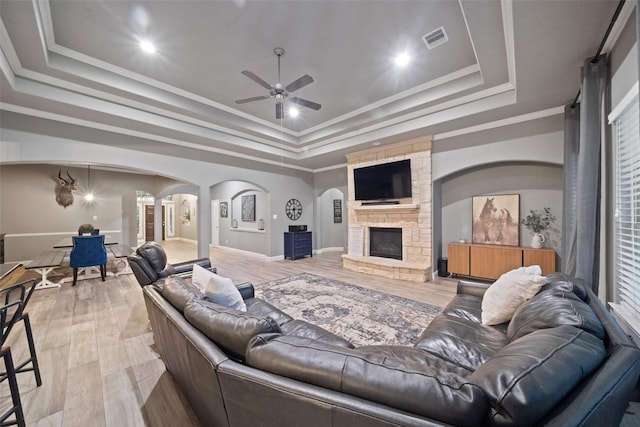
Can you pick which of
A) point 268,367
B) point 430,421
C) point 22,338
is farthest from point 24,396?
point 430,421

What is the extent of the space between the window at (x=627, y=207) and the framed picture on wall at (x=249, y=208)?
787cm

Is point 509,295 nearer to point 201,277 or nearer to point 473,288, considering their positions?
point 473,288

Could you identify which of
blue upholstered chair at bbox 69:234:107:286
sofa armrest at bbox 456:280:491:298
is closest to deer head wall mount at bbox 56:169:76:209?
blue upholstered chair at bbox 69:234:107:286

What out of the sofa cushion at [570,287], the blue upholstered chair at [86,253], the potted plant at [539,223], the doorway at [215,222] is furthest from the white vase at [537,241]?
the doorway at [215,222]

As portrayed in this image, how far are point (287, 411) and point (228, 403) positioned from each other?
352 millimetres

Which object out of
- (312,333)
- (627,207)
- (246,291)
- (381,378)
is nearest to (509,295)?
(627,207)

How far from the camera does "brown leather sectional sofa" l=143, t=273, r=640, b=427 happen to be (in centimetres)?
66

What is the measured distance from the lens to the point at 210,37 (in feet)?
8.65

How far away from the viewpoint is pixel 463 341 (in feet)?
5.37

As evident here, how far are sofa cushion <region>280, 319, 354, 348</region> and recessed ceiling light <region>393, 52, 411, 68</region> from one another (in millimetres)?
3187

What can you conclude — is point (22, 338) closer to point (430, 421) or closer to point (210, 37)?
point (210, 37)

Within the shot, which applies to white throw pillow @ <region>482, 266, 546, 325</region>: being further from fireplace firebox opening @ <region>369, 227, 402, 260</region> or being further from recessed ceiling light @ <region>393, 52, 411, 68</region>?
fireplace firebox opening @ <region>369, 227, 402, 260</region>

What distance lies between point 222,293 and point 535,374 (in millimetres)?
1875

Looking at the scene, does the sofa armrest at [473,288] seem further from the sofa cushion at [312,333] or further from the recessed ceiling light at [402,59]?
the recessed ceiling light at [402,59]
